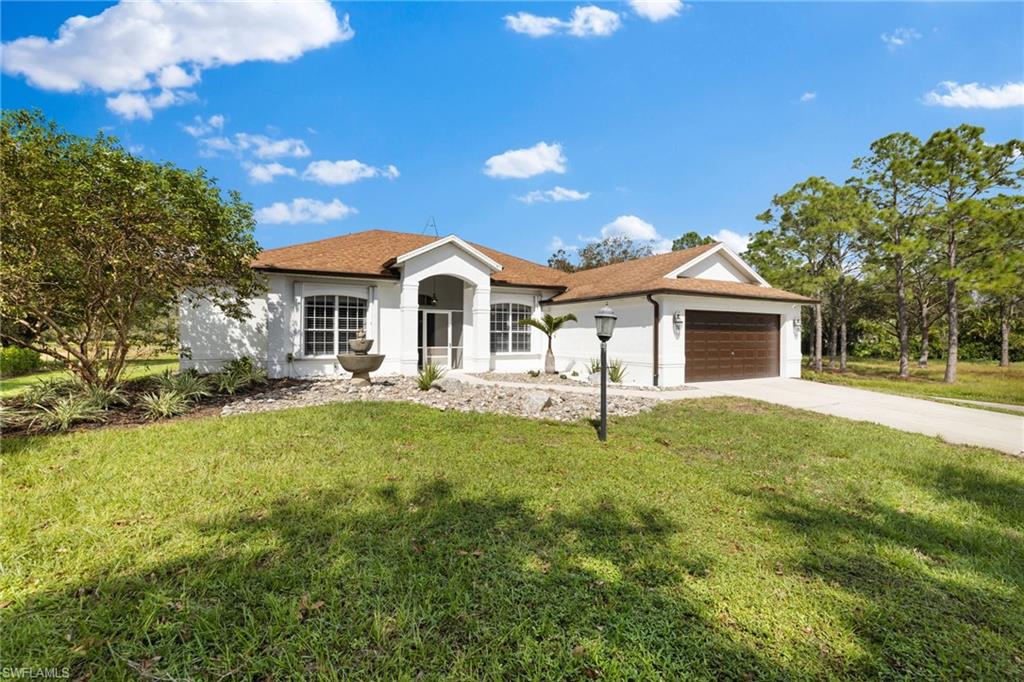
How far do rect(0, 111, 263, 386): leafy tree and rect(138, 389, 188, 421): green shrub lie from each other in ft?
5.62

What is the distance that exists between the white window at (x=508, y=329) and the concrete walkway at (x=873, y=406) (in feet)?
10.0

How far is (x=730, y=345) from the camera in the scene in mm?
15195

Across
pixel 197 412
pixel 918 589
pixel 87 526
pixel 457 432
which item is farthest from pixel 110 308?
pixel 918 589

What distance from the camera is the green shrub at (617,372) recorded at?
47.2ft

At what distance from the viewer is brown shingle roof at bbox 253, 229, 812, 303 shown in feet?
45.9

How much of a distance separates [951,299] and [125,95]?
28913 mm

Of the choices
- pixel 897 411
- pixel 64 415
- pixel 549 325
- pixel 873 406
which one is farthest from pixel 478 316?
pixel 897 411

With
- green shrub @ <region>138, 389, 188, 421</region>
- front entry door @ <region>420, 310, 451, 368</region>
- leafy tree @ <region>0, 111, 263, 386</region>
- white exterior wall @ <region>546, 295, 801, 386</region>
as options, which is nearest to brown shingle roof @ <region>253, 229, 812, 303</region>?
white exterior wall @ <region>546, 295, 801, 386</region>

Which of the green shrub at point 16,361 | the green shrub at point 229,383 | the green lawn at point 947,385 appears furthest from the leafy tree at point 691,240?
the green shrub at point 16,361

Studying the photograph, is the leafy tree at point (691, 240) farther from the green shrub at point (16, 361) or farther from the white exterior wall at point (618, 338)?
the green shrub at point (16, 361)

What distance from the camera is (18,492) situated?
454 centimetres

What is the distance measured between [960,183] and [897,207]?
2168 mm

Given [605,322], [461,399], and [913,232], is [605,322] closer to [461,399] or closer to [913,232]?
[461,399]

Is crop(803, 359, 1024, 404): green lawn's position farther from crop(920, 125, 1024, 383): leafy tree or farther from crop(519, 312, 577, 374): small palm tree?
crop(519, 312, 577, 374): small palm tree
